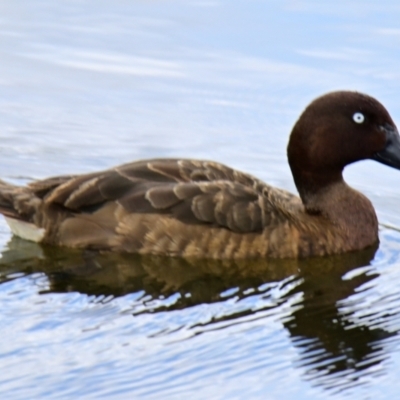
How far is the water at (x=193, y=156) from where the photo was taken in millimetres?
7750

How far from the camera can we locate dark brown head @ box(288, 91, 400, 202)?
410 inches

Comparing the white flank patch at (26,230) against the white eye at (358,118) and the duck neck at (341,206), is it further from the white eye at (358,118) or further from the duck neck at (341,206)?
the white eye at (358,118)

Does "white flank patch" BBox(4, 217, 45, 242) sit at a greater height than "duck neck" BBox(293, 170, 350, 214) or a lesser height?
lesser

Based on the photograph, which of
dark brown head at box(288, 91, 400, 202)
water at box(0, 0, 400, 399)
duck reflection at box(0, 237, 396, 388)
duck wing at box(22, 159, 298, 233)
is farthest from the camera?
dark brown head at box(288, 91, 400, 202)

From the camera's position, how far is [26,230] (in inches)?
398

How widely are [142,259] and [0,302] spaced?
4.61 ft

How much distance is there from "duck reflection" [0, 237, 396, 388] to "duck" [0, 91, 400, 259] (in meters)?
0.10

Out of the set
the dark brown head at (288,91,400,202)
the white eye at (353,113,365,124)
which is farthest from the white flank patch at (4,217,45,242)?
the white eye at (353,113,365,124)

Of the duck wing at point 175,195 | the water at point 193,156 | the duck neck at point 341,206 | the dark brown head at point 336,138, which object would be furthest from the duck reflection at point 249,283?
the dark brown head at point 336,138

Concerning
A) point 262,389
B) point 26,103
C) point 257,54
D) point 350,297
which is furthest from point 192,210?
point 257,54

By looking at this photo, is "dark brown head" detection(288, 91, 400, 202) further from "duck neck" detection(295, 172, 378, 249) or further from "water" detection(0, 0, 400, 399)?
"water" detection(0, 0, 400, 399)

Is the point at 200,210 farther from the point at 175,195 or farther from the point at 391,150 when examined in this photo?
the point at 391,150

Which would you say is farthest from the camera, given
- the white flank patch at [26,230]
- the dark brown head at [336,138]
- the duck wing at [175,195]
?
the dark brown head at [336,138]

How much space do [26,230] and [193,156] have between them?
8.10 feet
